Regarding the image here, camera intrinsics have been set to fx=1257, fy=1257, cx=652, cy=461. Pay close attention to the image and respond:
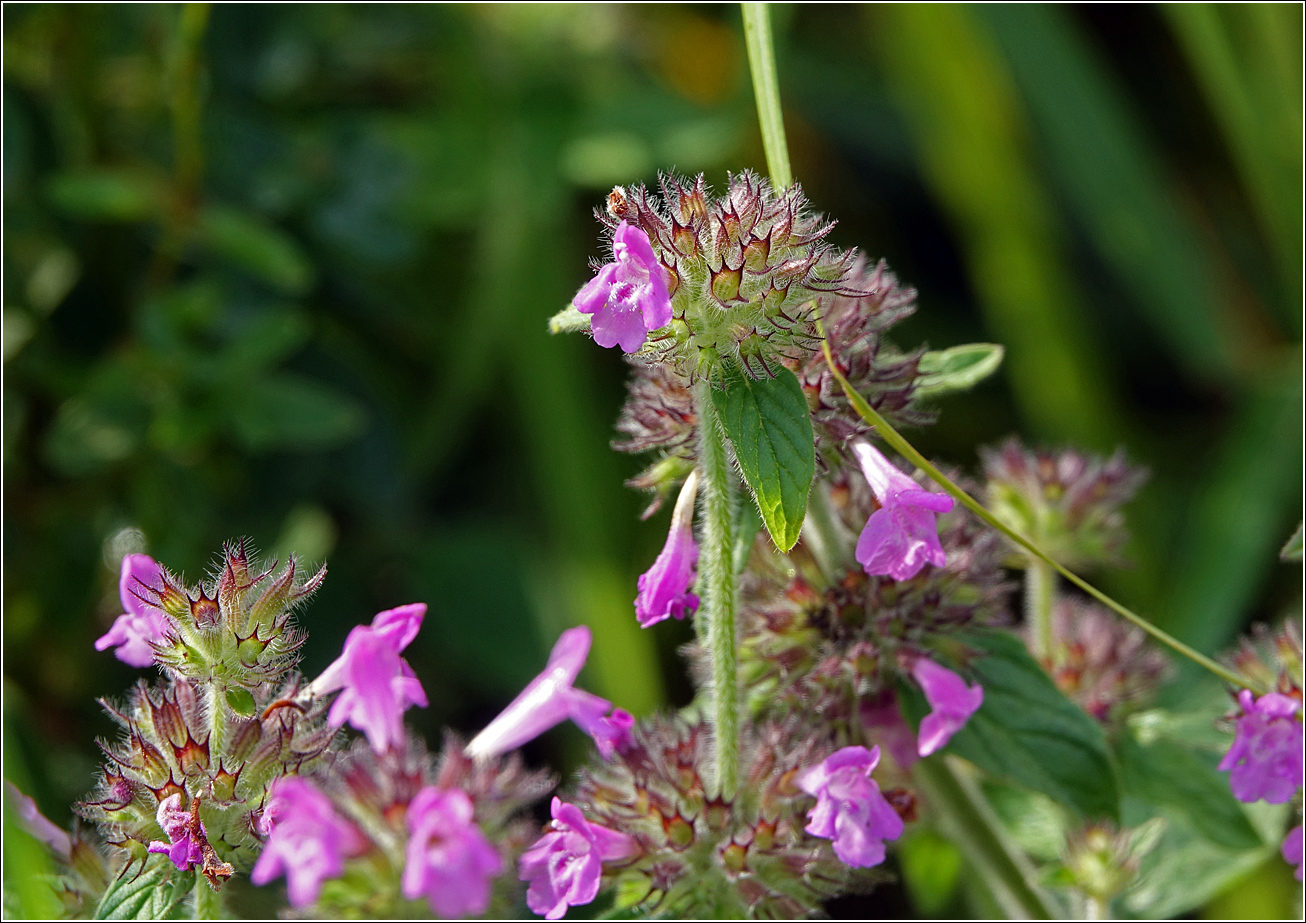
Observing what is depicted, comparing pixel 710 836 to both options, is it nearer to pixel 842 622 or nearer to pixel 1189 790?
pixel 842 622

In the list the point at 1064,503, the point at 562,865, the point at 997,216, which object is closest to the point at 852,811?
the point at 562,865

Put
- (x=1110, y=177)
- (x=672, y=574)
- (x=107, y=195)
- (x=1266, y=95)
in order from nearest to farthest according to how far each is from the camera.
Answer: (x=672, y=574)
(x=107, y=195)
(x=1266, y=95)
(x=1110, y=177)

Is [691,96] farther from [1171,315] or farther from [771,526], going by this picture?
[771,526]

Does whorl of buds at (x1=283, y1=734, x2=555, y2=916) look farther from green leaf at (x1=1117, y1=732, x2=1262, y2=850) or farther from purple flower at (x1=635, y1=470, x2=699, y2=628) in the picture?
green leaf at (x1=1117, y1=732, x2=1262, y2=850)

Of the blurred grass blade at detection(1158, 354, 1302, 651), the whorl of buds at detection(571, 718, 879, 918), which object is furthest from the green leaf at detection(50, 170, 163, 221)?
the blurred grass blade at detection(1158, 354, 1302, 651)

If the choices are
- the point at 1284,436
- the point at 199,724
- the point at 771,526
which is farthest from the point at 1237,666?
the point at 1284,436

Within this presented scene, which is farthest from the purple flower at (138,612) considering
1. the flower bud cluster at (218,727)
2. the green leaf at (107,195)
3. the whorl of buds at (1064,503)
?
the green leaf at (107,195)
